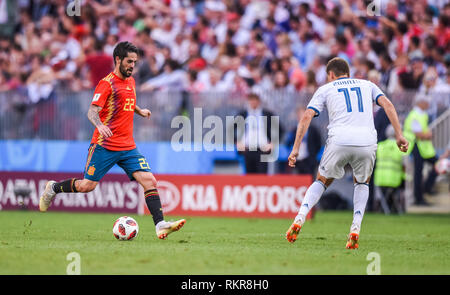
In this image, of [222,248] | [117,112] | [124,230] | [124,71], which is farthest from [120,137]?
[222,248]

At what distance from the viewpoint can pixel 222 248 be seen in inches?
414

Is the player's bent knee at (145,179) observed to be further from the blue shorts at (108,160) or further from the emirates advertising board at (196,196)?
the emirates advertising board at (196,196)

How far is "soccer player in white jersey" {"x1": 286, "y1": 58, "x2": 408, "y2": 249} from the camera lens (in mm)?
10586

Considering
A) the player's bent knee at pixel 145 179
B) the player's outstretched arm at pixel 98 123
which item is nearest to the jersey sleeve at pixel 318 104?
the player's bent knee at pixel 145 179

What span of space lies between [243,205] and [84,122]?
5390 millimetres

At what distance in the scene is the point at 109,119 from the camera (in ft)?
Result: 37.6

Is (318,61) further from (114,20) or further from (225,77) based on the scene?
(114,20)

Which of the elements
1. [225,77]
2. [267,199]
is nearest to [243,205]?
[267,199]

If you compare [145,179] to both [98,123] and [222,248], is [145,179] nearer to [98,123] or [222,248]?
[98,123]

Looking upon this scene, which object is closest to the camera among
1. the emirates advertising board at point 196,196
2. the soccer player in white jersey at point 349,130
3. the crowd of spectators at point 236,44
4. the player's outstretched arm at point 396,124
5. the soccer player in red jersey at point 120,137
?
the player's outstretched arm at point 396,124

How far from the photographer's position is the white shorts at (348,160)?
34.9ft

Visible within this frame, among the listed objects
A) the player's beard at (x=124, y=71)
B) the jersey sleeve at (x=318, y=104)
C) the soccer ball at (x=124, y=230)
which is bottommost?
the soccer ball at (x=124, y=230)

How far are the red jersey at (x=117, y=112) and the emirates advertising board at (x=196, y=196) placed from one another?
6.05m

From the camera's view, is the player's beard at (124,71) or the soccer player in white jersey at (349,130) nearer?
the soccer player in white jersey at (349,130)
